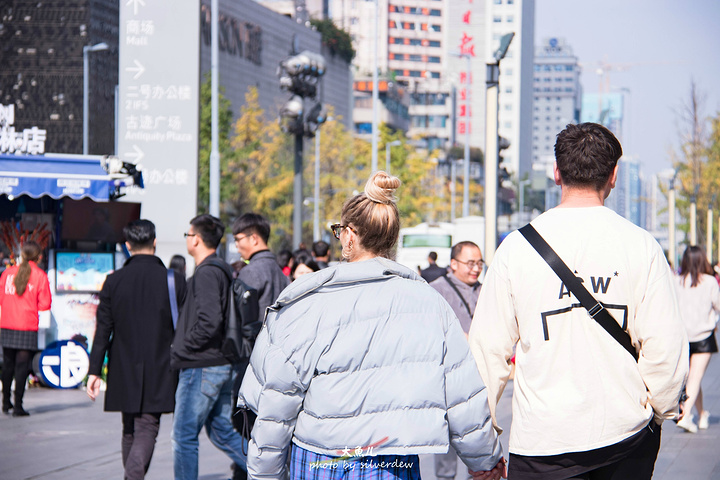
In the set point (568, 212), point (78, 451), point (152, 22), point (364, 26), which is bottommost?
point (78, 451)

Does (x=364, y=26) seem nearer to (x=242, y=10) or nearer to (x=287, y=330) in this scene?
(x=242, y=10)

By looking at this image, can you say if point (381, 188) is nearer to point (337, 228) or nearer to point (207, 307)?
point (337, 228)

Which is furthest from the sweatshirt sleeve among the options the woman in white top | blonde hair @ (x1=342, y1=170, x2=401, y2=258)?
the woman in white top

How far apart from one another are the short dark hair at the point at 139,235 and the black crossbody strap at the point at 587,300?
12.2 feet

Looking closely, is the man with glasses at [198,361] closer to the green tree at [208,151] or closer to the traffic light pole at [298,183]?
the traffic light pole at [298,183]

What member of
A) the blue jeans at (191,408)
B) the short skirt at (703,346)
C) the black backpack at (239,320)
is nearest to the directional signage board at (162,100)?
the short skirt at (703,346)

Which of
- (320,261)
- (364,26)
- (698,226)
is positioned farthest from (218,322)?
(364,26)

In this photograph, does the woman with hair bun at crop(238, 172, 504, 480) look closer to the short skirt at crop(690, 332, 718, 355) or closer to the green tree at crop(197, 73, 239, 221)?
the short skirt at crop(690, 332, 718, 355)

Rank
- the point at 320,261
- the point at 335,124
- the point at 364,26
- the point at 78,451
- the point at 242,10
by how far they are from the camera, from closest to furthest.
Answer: the point at 78,451
the point at 320,261
the point at 335,124
the point at 242,10
the point at 364,26

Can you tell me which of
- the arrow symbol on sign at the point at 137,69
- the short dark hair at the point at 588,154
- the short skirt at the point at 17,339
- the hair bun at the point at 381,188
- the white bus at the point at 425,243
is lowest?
the white bus at the point at 425,243

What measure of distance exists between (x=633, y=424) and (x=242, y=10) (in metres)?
71.0

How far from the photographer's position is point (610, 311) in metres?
3.54

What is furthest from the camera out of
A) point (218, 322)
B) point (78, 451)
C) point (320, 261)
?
point (320, 261)

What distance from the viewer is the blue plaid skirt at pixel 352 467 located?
11.1ft
